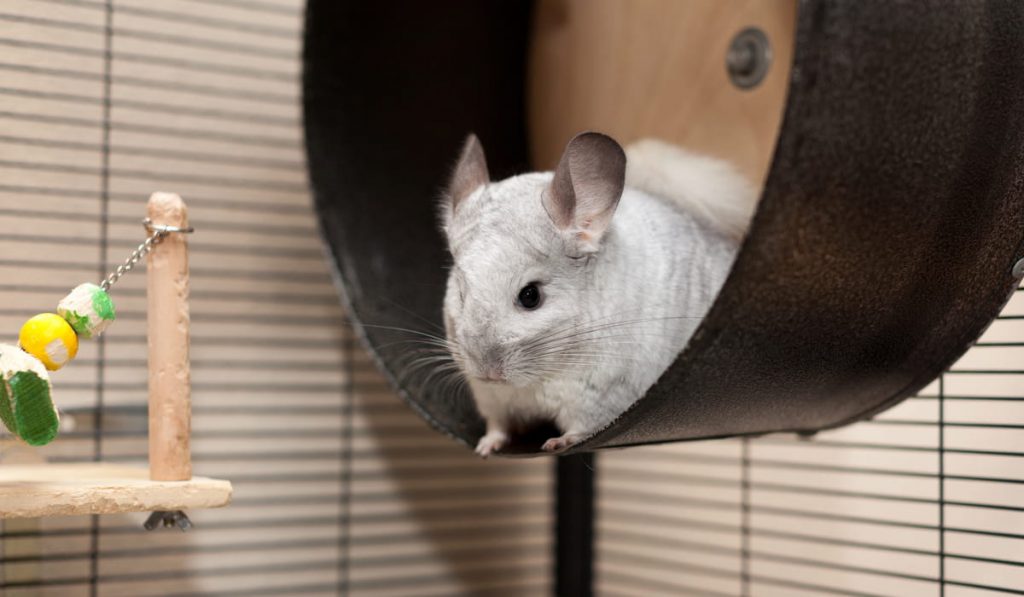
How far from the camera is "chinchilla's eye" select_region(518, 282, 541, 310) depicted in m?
1.38

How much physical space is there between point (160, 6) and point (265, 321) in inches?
28.0

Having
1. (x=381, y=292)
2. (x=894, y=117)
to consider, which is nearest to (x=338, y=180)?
(x=381, y=292)

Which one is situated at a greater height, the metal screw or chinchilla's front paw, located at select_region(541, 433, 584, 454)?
the metal screw

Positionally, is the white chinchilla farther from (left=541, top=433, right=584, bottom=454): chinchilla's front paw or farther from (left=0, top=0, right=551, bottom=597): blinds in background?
(left=0, top=0, right=551, bottom=597): blinds in background

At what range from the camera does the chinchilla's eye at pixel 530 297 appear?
1380 millimetres

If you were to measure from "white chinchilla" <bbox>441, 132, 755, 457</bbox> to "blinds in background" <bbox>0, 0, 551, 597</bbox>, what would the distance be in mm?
818

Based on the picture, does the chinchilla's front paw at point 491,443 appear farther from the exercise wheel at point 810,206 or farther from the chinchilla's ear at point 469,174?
the chinchilla's ear at point 469,174

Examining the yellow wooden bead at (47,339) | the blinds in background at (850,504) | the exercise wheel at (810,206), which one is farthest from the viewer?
the blinds in background at (850,504)

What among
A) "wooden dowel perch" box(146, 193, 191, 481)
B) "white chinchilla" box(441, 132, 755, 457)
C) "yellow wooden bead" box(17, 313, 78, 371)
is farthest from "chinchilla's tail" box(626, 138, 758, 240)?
"yellow wooden bead" box(17, 313, 78, 371)

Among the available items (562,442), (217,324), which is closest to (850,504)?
(562,442)

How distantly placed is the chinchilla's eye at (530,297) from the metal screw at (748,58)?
77cm

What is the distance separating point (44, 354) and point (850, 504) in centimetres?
159

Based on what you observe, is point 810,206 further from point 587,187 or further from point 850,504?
point 850,504

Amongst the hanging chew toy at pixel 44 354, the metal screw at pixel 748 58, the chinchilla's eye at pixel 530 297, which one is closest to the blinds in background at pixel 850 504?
the metal screw at pixel 748 58
